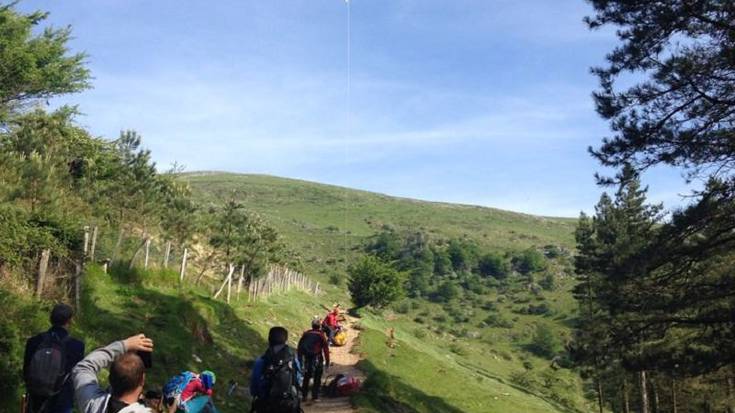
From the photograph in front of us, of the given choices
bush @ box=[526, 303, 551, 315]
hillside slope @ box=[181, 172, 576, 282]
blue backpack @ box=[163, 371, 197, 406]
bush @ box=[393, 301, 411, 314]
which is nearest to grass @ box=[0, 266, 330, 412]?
blue backpack @ box=[163, 371, 197, 406]

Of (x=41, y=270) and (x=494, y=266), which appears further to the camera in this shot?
(x=494, y=266)

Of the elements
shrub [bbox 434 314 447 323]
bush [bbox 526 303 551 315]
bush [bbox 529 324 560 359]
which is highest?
bush [bbox 526 303 551 315]

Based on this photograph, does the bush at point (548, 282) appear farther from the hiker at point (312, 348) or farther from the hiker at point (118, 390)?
the hiker at point (118, 390)

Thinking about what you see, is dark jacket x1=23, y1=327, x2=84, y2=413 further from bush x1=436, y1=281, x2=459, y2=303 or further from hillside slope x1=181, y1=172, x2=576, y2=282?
bush x1=436, y1=281, x2=459, y2=303

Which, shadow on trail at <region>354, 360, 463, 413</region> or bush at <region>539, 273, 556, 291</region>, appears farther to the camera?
bush at <region>539, 273, 556, 291</region>

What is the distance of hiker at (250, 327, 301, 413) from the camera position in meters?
7.25

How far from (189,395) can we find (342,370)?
17.5m

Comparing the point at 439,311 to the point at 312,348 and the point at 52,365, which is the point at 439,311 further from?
the point at 52,365

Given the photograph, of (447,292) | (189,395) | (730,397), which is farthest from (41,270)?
(447,292)

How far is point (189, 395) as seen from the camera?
530 cm

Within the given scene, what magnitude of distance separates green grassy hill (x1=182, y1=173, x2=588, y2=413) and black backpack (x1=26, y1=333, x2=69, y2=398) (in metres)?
8.74

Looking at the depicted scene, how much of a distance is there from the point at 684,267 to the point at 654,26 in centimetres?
582

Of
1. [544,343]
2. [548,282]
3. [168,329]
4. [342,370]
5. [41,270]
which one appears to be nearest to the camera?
[41,270]

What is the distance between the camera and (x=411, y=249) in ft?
404
